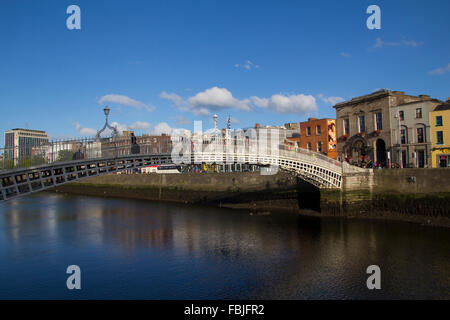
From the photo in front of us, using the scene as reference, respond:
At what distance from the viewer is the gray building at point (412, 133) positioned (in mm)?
30062

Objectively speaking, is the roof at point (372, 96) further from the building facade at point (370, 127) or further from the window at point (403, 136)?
the window at point (403, 136)

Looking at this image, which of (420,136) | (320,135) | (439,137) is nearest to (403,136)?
(420,136)

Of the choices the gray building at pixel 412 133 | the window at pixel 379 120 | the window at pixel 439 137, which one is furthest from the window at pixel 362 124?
the window at pixel 439 137

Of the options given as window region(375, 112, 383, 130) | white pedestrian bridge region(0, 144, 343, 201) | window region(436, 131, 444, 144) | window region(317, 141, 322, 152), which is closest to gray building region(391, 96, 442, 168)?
window region(436, 131, 444, 144)

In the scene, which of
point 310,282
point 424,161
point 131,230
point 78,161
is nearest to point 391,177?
point 424,161

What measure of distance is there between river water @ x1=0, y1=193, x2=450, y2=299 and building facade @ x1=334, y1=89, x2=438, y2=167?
11464mm

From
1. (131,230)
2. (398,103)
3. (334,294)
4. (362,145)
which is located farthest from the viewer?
(362,145)

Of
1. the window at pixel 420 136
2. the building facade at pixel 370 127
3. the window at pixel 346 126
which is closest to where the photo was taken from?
the window at pixel 420 136

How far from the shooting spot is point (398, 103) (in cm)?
3247

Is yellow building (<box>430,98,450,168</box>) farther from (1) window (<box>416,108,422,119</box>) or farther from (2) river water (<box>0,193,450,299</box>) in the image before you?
(2) river water (<box>0,193,450,299</box>)

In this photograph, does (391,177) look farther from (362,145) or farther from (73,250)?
(73,250)

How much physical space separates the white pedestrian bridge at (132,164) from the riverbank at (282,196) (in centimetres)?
216

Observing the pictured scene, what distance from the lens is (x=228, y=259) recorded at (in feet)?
57.0
